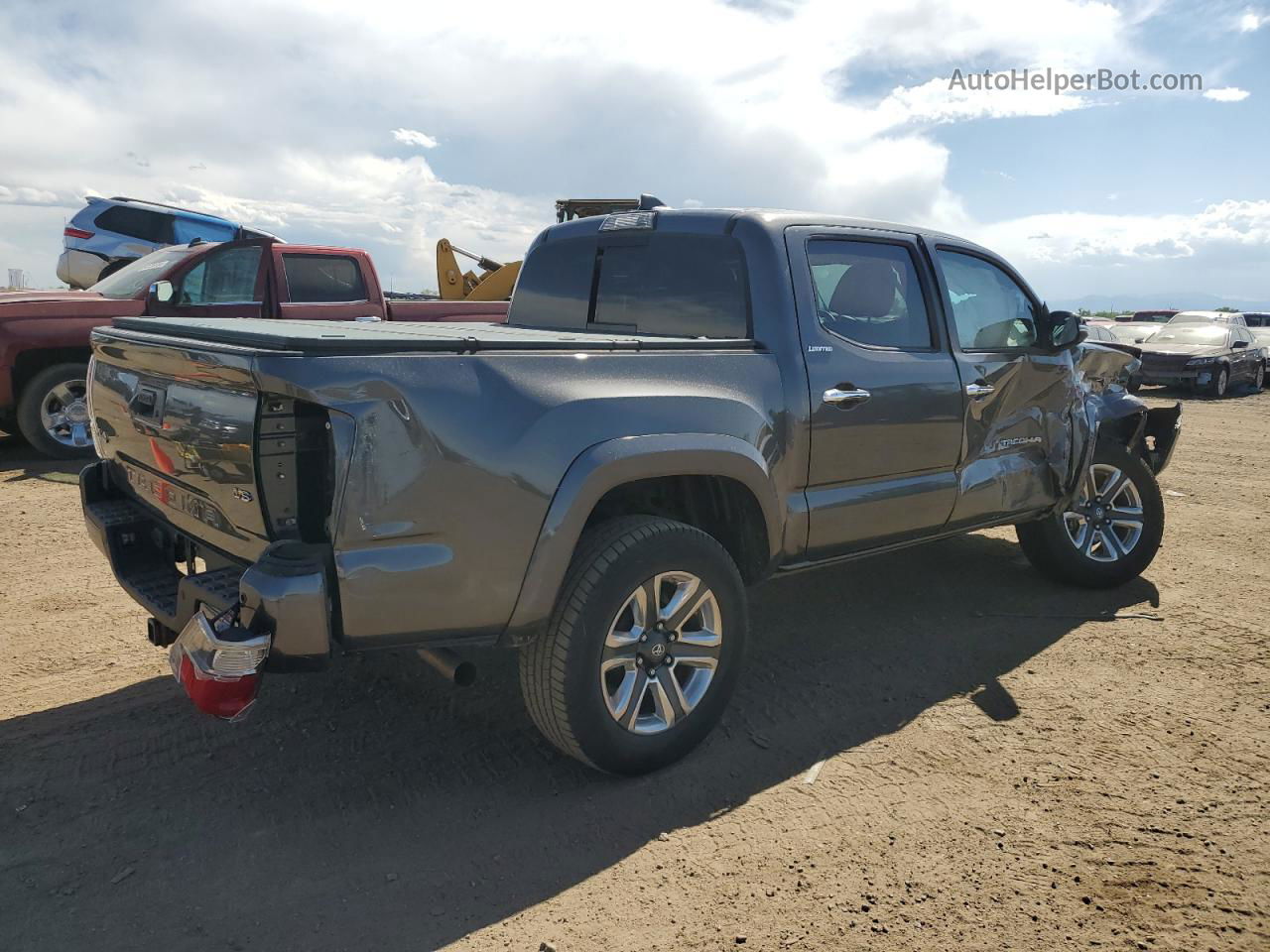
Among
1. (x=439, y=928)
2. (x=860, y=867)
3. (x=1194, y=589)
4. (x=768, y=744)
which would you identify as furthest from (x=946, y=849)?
(x=1194, y=589)

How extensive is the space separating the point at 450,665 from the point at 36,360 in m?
6.95

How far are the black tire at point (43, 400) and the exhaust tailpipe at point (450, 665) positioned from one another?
6425mm

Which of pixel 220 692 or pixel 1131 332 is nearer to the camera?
pixel 220 692

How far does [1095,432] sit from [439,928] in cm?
419

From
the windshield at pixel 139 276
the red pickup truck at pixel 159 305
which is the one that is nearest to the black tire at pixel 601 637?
the red pickup truck at pixel 159 305

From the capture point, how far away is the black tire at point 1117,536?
5.15 meters

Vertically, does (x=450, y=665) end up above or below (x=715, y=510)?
below

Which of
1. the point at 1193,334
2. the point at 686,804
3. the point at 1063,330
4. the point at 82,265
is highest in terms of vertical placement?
the point at 82,265

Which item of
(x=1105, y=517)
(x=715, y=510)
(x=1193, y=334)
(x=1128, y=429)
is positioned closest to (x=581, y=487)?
(x=715, y=510)

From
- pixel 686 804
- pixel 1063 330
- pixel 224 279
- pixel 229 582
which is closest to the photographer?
pixel 229 582

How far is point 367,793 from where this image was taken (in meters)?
3.05

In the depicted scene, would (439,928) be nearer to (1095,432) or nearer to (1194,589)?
(1095,432)

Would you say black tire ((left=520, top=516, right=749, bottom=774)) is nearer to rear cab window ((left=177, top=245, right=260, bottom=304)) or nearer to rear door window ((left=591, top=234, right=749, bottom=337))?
rear door window ((left=591, top=234, right=749, bottom=337))

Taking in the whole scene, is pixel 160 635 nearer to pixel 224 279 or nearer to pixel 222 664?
pixel 222 664
